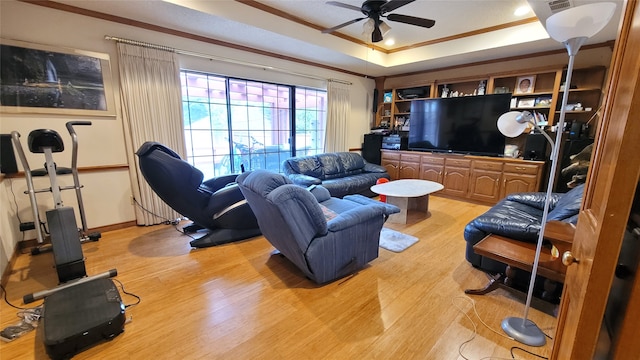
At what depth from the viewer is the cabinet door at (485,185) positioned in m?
4.36

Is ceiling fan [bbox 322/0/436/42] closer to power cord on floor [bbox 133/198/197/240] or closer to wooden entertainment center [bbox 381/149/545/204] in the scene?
wooden entertainment center [bbox 381/149/545/204]

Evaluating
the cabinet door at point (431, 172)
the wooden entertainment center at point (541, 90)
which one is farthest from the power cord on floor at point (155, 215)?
the wooden entertainment center at point (541, 90)

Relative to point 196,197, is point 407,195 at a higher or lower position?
lower

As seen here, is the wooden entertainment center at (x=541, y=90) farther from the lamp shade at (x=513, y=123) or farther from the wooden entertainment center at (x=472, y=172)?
the lamp shade at (x=513, y=123)

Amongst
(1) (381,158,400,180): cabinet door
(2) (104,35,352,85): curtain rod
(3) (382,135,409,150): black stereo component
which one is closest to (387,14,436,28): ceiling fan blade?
(2) (104,35,352,85): curtain rod

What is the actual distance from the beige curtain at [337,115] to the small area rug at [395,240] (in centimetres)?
262

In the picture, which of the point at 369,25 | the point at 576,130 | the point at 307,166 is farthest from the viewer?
the point at 307,166

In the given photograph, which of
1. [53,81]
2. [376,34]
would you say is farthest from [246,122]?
[376,34]

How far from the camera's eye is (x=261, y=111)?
179 inches

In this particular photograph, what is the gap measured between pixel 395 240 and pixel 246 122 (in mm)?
2961

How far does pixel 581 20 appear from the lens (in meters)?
1.25

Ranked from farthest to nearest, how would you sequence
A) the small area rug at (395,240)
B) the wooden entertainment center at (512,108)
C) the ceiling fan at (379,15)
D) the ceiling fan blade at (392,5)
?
the wooden entertainment center at (512,108), the small area rug at (395,240), the ceiling fan at (379,15), the ceiling fan blade at (392,5)

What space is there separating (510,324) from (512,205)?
5.15 feet

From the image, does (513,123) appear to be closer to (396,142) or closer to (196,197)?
(196,197)
